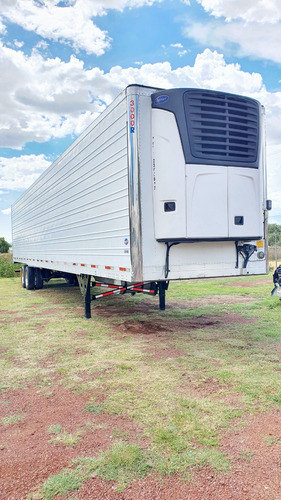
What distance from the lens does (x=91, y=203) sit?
743 cm

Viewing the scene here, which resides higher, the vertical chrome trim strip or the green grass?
the vertical chrome trim strip

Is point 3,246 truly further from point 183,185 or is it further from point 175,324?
point 183,185

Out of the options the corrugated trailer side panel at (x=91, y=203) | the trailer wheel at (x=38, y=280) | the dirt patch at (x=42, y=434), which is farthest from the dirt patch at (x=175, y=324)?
the trailer wheel at (x=38, y=280)

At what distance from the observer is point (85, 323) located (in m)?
7.88

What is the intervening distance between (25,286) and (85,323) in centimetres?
869

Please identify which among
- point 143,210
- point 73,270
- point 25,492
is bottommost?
point 25,492

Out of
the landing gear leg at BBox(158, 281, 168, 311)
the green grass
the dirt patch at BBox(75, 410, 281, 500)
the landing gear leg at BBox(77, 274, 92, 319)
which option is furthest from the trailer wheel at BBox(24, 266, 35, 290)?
the dirt patch at BBox(75, 410, 281, 500)

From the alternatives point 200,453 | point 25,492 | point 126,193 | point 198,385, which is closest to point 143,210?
point 126,193

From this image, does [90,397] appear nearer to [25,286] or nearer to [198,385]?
[198,385]

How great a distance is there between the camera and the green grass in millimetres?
2889

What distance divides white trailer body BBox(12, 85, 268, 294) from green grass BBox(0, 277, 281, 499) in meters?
1.12

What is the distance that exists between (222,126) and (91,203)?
295cm

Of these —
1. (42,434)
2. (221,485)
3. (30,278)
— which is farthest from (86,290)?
(30,278)

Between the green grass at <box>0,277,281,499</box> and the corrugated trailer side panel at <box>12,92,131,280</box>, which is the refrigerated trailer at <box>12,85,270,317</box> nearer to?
the corrugated trailer side panel at <box>12,92,131,280</box>
